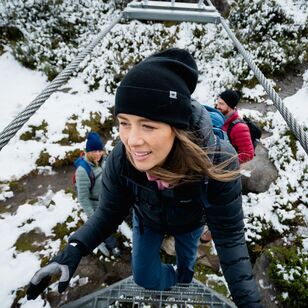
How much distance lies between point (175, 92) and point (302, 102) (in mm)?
6480

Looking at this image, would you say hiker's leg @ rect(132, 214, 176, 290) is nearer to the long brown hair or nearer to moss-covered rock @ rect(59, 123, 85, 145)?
the long brown hair

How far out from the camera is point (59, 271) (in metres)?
1.73

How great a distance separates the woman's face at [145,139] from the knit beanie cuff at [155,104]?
33 mm

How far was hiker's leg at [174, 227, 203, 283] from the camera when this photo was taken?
237cm

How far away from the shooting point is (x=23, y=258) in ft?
13.0

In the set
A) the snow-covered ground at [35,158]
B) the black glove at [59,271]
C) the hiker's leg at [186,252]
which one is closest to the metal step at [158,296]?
the hiker's leg at [186,252]

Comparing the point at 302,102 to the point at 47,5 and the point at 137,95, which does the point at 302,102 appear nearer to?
the point at 137,95

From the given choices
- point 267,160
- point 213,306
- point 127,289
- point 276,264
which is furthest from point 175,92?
point 267,160

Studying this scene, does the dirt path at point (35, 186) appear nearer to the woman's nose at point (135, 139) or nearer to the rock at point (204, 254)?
the rock at point (204, 254)

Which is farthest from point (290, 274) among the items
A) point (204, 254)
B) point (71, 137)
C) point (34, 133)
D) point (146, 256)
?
point (34, 133)

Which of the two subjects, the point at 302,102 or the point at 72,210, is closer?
the point at 72,210

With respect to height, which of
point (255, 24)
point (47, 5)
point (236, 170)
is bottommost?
point (236, 170)

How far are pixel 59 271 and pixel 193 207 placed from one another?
96 centimetres

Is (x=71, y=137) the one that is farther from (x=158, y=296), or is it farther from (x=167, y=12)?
(x=158, y=296)
